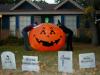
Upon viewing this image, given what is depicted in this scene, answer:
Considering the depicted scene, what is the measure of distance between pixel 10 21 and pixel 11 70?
22.9 meters

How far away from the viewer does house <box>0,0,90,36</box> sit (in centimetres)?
3445

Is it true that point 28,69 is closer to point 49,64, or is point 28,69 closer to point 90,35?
point 49,64

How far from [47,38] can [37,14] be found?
39.8 feet

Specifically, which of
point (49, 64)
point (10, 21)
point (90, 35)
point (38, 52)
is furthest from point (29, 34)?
point (10, 21)

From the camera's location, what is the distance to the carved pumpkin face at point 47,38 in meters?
23.0

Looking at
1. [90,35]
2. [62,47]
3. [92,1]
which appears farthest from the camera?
[90,35]

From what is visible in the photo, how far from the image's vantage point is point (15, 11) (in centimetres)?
Result: 3494

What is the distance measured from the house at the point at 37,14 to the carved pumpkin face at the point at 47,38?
36.0 feet

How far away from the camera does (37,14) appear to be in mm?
34875

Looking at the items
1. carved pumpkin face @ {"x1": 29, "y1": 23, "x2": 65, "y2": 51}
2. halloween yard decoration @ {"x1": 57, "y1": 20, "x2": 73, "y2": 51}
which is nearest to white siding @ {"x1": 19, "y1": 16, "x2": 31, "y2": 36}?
halloween yard decoration @ {"x1": 57, "y1": 20, "x2": 73, "y2": 51}

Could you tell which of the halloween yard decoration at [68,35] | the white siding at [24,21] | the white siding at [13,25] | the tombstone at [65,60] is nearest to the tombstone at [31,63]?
the tombstone at [65,60]

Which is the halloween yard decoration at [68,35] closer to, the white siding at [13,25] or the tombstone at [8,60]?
the tombstone at [8,60]

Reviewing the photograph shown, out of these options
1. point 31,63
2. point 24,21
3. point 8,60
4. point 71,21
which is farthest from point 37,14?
point 31,63

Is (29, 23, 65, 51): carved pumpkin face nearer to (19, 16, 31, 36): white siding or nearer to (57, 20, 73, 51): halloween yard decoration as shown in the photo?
(57, 20, 73, 51): halloween yard decoration
